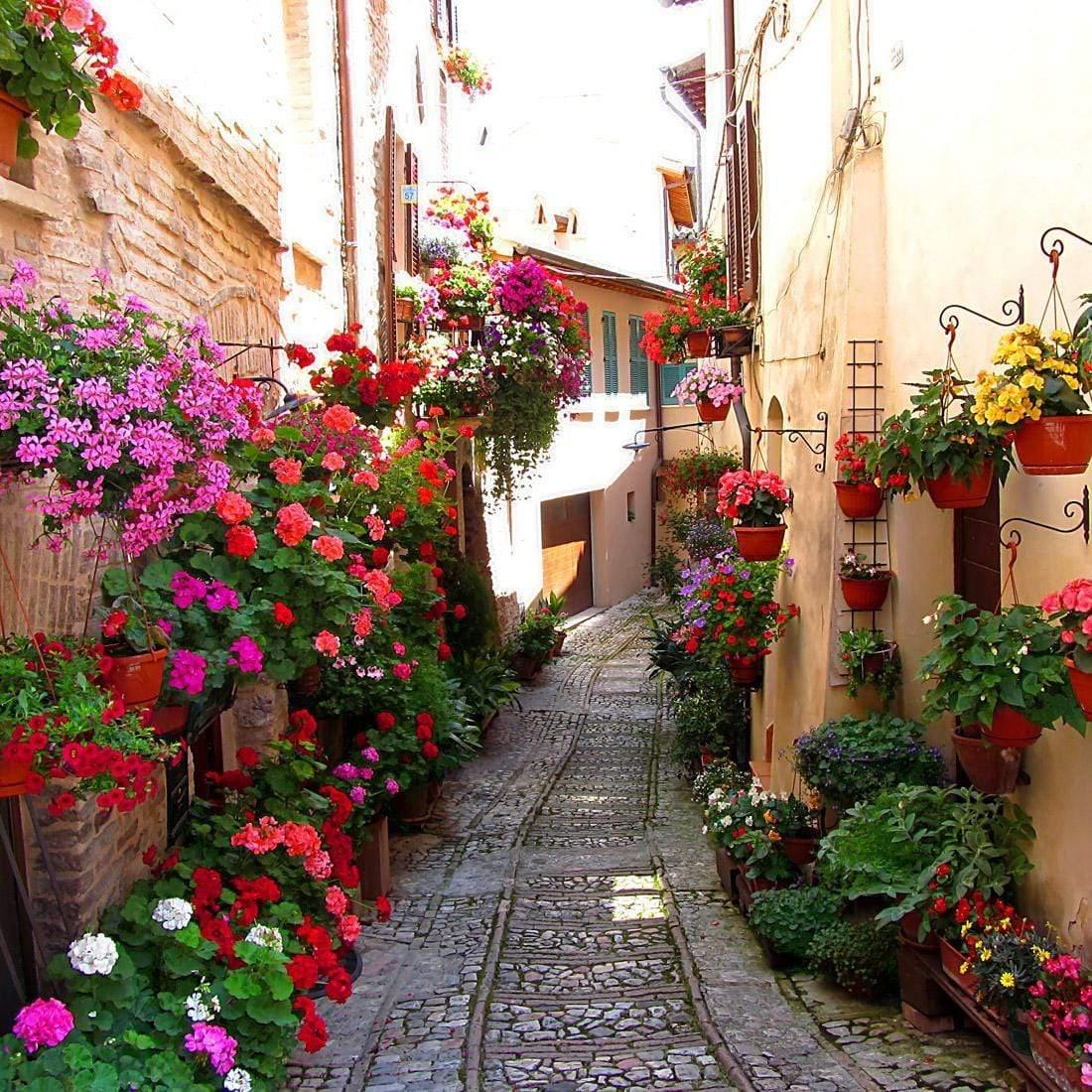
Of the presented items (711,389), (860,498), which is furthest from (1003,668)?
(711,389)

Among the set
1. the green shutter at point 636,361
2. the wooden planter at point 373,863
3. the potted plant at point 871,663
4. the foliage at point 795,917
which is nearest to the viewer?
the foliage at point 795,917

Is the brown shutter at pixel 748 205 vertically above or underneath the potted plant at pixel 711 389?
above

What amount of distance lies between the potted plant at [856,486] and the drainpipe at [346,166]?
4.72 metres

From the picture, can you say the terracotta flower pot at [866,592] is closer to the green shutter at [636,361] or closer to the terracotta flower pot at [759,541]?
the terracotta flower pot at [759,541]

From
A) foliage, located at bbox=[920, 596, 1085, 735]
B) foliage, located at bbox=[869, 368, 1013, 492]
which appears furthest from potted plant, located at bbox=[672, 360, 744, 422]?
foliage, located at bbox=[920, 596, 1085, 735]

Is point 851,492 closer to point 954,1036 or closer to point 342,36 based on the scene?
point 954,1036

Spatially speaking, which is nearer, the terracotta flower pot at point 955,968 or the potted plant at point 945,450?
the potted plant at point 945,450

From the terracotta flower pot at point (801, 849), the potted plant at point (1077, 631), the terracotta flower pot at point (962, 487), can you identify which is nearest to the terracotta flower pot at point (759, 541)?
the terracotta flower pot at point (801, 849)

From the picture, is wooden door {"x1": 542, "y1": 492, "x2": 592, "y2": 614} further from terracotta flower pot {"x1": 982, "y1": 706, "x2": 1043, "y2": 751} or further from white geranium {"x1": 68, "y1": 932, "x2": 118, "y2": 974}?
white geranium {"x1": 68, "y1": 932, "x2": 118, "y2": 974}

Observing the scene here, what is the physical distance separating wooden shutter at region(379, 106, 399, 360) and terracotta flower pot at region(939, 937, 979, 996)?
25.1 ft

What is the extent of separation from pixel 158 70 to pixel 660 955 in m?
5.24

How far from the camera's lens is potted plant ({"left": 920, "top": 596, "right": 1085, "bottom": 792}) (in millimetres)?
4168

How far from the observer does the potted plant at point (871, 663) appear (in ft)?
21.5

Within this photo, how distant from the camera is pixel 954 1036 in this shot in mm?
5227
